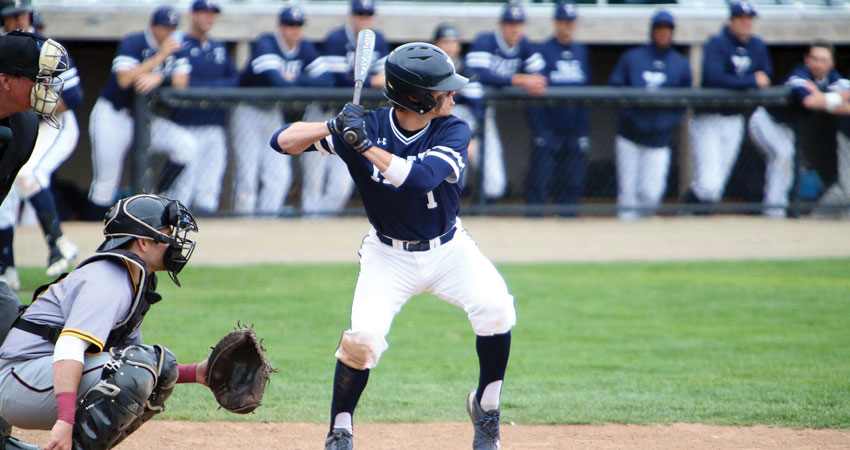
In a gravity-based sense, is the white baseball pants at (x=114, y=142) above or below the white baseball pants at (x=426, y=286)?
below

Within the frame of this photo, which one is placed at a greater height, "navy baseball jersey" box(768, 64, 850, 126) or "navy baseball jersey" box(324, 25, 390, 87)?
"navy baseball jersey" box(324, 25, 390, 87)

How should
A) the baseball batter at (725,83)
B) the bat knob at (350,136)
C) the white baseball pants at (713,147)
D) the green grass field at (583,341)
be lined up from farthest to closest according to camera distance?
the white baseball pants at (713,147)
the baseball batter at (725,83)
the green grass field at (583,341)
the bat knob at (350,136)

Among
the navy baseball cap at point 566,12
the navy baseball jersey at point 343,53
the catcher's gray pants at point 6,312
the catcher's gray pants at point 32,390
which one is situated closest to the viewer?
the catcher's gray pants at point 32,390

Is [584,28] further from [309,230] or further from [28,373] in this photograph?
[28,373]

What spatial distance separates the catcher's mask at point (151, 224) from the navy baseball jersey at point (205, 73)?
576cm

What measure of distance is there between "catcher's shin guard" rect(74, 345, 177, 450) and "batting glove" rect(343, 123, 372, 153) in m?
1.00

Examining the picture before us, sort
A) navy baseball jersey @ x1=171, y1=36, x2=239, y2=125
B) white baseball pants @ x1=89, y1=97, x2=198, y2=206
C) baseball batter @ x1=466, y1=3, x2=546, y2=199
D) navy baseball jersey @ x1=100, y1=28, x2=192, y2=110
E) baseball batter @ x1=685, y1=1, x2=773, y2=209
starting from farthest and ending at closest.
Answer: baseball batter @ x1=685, y1=1, x2=773, y2=209 < baseball batter @ x1=466, y1=3, x2=546, y2=199 < navy baseball jersey @ x1=171, y1=36, x2=239, y2=125 < white baseball pants @ x1=89, y1=97, x2=198, y2=206 < navy baseball jersey @ x1=100, y1=28, x2=192, y2=110

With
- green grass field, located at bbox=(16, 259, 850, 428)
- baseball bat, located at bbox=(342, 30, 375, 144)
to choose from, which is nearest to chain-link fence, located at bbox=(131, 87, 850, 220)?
green grass field, located at bbox=(16, 259, 850, 428)

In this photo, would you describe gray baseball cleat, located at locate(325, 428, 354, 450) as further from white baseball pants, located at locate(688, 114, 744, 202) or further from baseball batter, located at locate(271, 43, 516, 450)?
white baseball pants, located at locate(688, 114, 744, 202)

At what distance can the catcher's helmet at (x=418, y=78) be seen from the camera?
3.67 m

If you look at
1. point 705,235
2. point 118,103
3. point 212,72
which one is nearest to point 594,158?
point 705,235

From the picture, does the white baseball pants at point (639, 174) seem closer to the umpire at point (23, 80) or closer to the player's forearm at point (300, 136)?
the player's forearm at point (300, 136)

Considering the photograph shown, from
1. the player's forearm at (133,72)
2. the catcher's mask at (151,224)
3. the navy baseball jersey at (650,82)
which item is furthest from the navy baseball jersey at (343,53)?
the catcher's mask at (151,224)

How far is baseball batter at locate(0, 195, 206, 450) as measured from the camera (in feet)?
10.1
